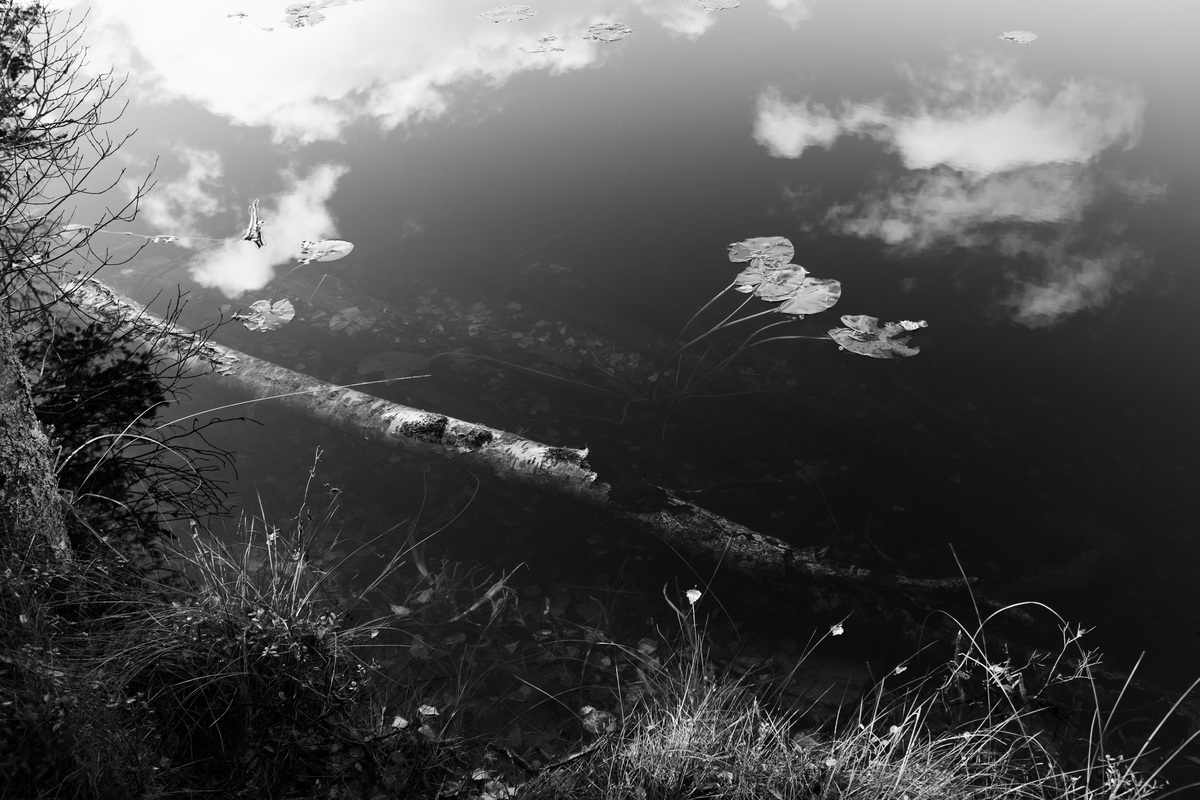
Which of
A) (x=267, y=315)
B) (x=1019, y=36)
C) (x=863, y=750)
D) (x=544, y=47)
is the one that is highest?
(x=544, y=47)

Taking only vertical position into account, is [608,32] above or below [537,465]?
above

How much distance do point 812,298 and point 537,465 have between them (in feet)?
6.10

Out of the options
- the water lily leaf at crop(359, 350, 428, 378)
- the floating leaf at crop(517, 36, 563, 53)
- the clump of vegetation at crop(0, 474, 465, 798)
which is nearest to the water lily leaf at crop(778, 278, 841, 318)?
the water lily leaf at crop(359, 350, 428, 378)

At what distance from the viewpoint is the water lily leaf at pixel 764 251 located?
14.1 ft

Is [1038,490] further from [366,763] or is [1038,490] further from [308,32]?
[308,32]

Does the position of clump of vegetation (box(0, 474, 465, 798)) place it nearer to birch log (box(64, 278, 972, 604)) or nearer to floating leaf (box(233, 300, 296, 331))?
birch log (box(64, 278, 972, 604))

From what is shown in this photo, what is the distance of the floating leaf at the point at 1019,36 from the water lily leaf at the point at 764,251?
4.81m

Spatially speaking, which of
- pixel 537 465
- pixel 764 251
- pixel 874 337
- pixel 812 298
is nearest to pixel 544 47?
pixel 764 251

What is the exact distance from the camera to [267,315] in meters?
4.36

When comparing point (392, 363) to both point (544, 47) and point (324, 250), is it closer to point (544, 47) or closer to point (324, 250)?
point (324, 250)

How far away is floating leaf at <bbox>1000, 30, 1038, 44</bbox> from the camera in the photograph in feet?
23.9

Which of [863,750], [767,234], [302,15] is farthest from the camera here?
[302,15]

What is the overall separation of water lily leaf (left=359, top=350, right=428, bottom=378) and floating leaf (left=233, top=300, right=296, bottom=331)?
2.30 ft

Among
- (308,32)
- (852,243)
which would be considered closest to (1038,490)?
(852,243)
